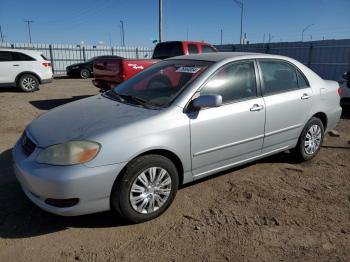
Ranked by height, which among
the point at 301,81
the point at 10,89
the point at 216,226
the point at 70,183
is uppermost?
the point at 301,81

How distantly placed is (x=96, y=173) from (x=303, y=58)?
656 inches

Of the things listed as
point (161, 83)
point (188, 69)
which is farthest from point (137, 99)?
point (188, 69)

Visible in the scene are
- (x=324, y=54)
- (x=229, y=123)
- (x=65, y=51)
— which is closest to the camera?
→ (x=229, y=123)

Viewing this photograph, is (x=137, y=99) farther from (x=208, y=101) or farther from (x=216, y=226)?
(x=216, y=226)

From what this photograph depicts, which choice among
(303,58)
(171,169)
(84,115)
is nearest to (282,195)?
(171,169)

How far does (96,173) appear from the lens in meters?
2.89

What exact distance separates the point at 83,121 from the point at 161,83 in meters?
1.18

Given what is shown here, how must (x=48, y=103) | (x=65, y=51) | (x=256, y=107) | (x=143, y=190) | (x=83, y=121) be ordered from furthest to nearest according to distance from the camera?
(x=65, y=51)
(x=48, y=103)
(x=256, y=107)
(x=83, y=121)
(x=143, y=190)

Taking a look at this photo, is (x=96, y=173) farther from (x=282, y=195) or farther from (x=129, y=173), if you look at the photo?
(x=282, y=195)

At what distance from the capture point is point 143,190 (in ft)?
10.6

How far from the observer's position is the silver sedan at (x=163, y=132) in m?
2.93

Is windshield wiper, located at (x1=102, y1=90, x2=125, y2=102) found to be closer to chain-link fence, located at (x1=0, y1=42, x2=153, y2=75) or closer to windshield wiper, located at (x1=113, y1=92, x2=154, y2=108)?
windshield wiper, located at (x1=113, y1=92, x2=154, y2=108)

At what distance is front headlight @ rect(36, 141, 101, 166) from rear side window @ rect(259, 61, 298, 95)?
7.91ft

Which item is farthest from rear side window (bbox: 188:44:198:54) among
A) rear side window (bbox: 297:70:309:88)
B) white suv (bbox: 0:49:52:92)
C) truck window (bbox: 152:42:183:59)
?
rear side window (bbox: 297:70:309:88)
